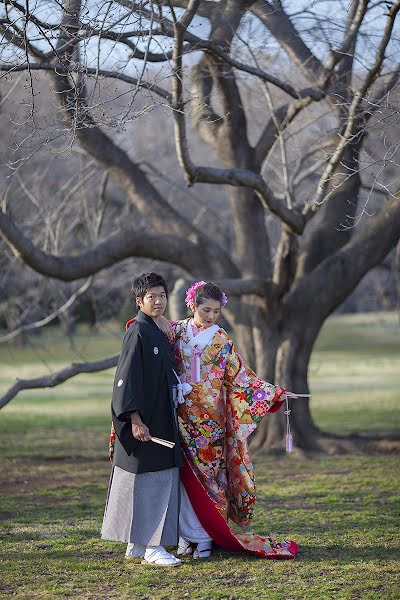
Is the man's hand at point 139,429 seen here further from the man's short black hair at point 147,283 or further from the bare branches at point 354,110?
the bare branches at point 354,110

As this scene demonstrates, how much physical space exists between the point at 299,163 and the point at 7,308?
7.23 meters

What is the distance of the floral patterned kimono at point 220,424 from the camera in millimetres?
5340

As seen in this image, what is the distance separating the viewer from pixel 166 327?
5434 mm

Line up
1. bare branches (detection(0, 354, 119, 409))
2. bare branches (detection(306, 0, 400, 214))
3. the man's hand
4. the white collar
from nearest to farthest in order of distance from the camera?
the man's hand, the white collar, bare branches (detection(306, 0, 400, 214)), bare branches (detection(0, 354, 119, 409))

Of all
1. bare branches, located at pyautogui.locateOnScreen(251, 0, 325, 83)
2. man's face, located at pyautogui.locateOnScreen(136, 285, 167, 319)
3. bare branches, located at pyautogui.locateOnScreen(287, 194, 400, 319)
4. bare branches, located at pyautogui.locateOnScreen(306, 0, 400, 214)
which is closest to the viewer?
man's face, located at pyautogui.locateOnScreen(136, 285, 167, 319)

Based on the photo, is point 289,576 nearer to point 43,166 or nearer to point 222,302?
point 222,302

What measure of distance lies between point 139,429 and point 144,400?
166 mm

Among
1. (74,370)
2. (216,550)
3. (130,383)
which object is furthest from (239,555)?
(74,370)

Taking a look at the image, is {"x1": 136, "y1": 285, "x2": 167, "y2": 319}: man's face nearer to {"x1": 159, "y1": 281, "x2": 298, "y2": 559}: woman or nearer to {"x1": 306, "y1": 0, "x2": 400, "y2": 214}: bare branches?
{"x1": 159, "y1": 281, "x2": 298, "y2": 559}: woman

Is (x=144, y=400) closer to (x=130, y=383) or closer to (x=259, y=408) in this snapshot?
(x=130, y=383)

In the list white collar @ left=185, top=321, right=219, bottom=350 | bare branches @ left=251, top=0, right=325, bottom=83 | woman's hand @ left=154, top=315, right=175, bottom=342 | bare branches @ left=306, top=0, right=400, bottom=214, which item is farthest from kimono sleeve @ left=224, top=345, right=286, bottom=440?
bare branches @ left=251, top=0, right=325, bottom=83

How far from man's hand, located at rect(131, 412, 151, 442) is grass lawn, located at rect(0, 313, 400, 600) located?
2.34 ft

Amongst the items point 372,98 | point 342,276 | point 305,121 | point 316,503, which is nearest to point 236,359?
point 316,503

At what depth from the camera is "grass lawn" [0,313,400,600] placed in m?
4.77
